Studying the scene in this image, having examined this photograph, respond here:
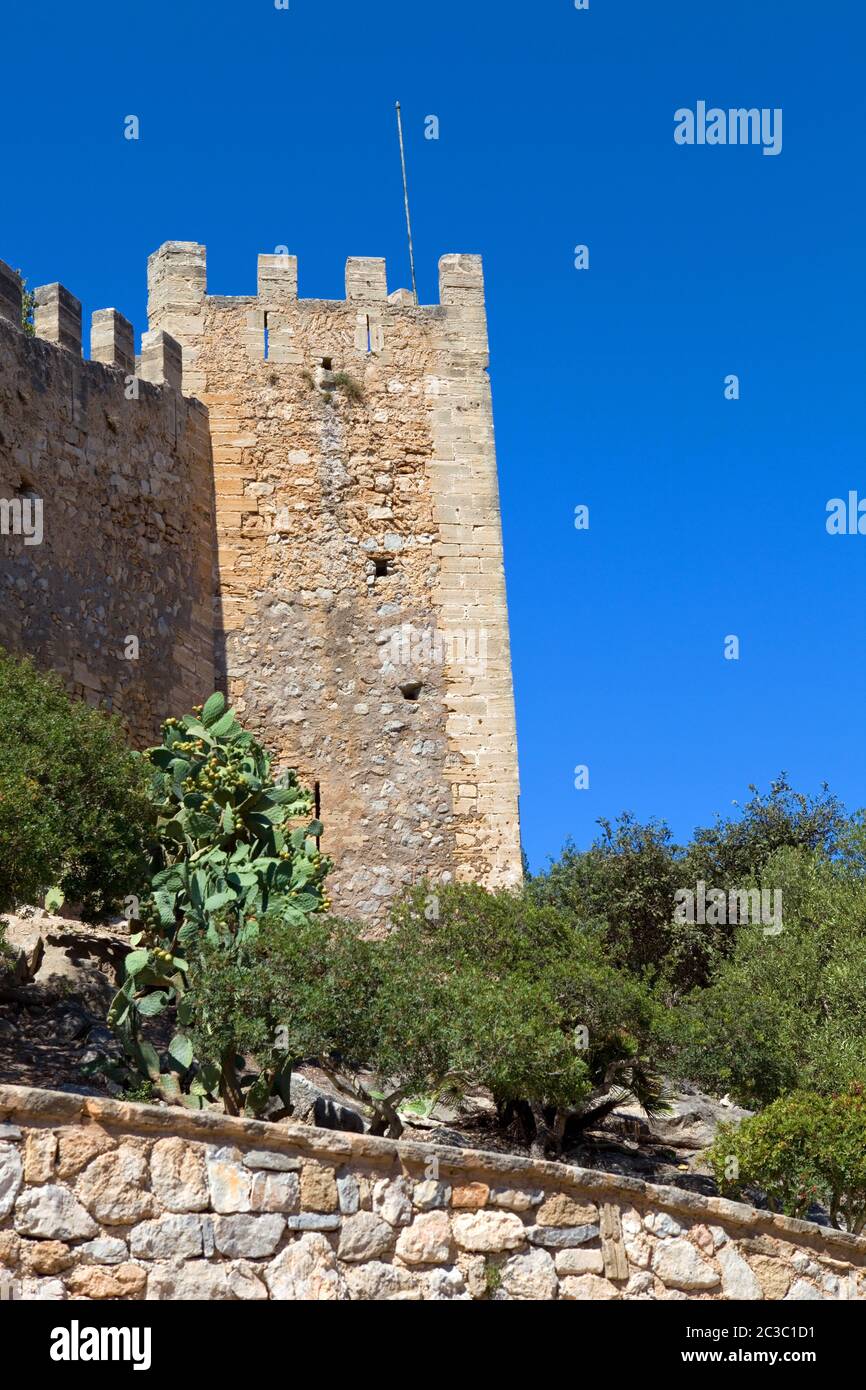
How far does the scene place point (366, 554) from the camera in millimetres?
17766

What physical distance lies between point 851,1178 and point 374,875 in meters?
6.64

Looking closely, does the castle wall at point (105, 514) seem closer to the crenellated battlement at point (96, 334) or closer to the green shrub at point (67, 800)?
the crenellated battlement at point (96, 334)

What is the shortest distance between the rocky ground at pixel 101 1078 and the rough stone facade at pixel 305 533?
3001 mm

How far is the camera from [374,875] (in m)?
16.8

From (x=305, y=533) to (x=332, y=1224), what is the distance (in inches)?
421

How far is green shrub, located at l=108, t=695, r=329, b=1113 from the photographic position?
39.7 feet

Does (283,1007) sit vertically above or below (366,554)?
below

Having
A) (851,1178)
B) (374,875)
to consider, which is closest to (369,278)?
(374,875)

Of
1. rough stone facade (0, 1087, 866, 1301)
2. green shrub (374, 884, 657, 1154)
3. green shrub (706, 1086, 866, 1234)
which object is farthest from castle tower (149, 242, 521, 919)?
rough stone facade (0, 1087, 866, 1301)

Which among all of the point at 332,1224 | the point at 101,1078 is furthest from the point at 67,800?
the point at 332,1224

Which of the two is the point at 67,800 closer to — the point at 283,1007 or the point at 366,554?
the point at 283,1007

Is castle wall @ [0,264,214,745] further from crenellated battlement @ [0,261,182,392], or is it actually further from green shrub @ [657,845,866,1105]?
green shrub @ [657,845,866,1105]

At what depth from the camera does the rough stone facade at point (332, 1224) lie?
23.5 feet

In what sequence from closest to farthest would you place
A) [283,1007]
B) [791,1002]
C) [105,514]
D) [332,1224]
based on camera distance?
[332,1224] < [283,1007] < [791,1002] < [105,514]
